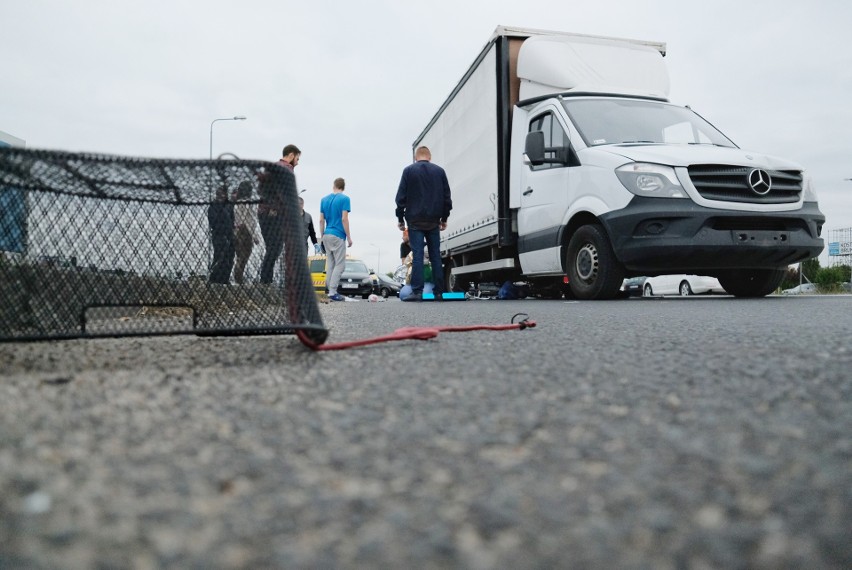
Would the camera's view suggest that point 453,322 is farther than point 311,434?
Yes

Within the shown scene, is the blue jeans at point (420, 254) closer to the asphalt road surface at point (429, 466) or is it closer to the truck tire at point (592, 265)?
the truck tire at point (592, 265)

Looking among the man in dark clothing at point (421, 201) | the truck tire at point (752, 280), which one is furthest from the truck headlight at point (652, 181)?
the man in dark clothing at point (421, 201)

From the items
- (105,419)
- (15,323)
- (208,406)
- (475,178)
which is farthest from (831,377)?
(475,178)

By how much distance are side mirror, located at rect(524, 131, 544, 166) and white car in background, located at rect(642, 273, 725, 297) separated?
927 cm

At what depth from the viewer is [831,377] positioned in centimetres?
156

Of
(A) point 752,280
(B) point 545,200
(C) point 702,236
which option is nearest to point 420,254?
(B) point 545,200

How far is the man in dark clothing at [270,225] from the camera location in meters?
2.32

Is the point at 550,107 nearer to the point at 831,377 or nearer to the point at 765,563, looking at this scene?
the point at 831,377

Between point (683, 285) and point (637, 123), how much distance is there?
11.3m

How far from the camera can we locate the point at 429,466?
3.06 feet

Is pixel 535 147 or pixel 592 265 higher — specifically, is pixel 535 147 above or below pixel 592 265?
above

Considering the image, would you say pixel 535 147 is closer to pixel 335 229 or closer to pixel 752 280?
pixel 752 280

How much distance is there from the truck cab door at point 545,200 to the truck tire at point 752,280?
195 cm

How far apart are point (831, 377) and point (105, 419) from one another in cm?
162
